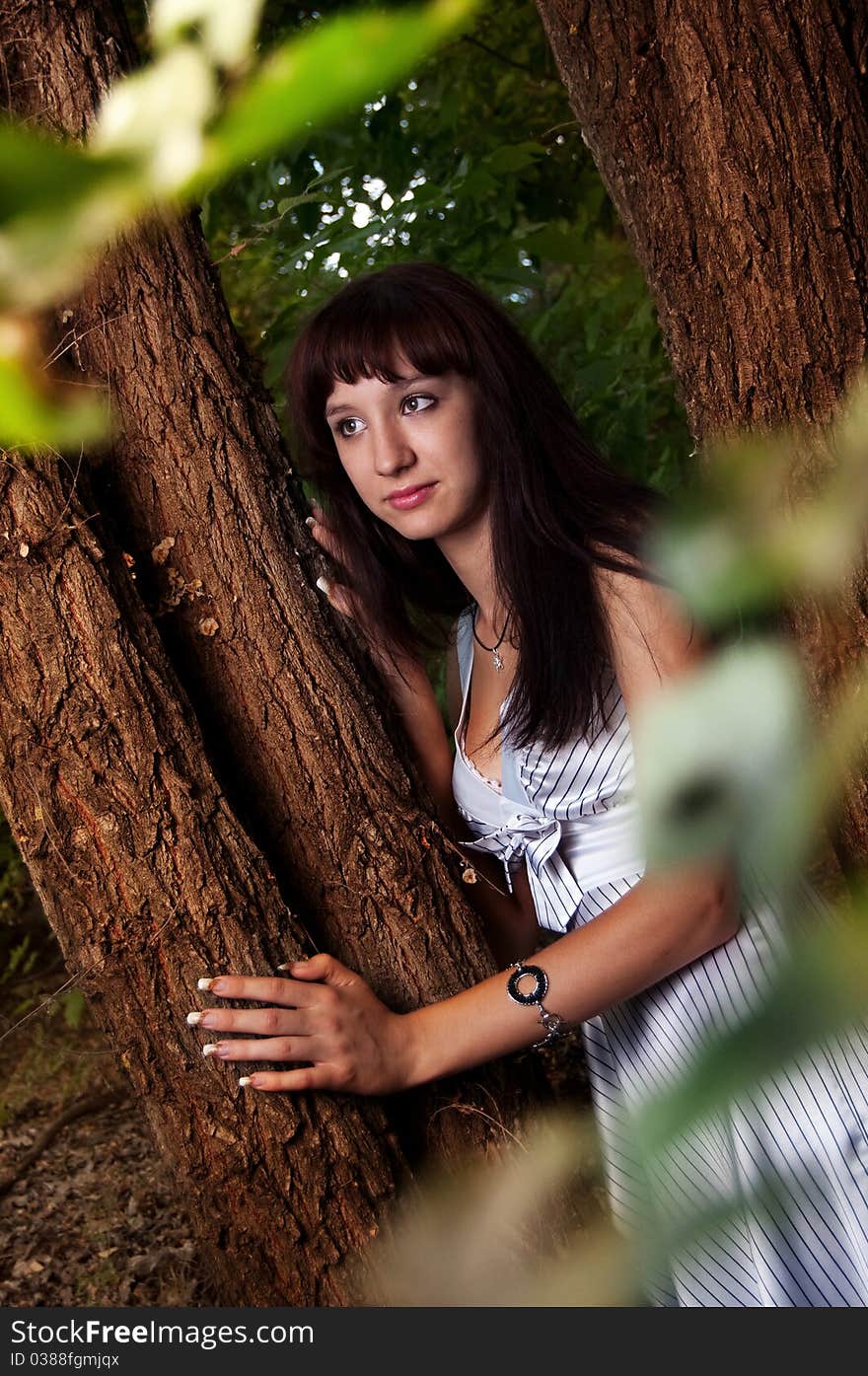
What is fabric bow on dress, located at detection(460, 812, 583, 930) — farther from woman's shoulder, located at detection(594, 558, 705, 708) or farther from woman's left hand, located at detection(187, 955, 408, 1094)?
woman's left hand, located at detection(187, 955, 408, 1094)

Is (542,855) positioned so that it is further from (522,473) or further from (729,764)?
(729,764)

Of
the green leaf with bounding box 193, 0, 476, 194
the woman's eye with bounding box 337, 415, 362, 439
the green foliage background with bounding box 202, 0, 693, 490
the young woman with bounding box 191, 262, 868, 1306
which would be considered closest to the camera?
the green leaf with bounding box 193, 0, 476, 194

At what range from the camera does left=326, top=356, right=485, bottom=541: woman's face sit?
68.7 inches

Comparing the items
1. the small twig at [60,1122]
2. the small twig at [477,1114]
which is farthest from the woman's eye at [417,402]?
the small twig at [60,1122]

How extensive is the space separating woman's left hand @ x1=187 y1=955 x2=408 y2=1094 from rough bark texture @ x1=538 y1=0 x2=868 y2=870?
25.6 inches

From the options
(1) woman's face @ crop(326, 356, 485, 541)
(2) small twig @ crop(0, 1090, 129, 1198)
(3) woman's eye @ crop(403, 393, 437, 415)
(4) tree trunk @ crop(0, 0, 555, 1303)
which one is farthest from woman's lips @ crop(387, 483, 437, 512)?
(2) small twig @ crop(0, 1090, 129, 1198)

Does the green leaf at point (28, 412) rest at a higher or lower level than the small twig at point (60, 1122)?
higher

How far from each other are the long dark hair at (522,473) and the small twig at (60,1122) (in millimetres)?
1896

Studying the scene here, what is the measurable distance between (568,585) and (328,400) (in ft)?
1.41

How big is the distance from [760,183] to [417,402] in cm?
54

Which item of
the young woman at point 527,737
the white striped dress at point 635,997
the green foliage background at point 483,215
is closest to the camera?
the young woman at point 527,737

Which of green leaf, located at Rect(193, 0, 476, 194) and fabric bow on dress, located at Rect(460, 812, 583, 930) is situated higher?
green leaf, located at Rect(193, 0, 476, 194)

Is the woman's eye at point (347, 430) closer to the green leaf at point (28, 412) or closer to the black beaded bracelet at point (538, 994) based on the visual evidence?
the black beaded bracelet at point (538, 994)

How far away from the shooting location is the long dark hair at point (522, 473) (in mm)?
1728
